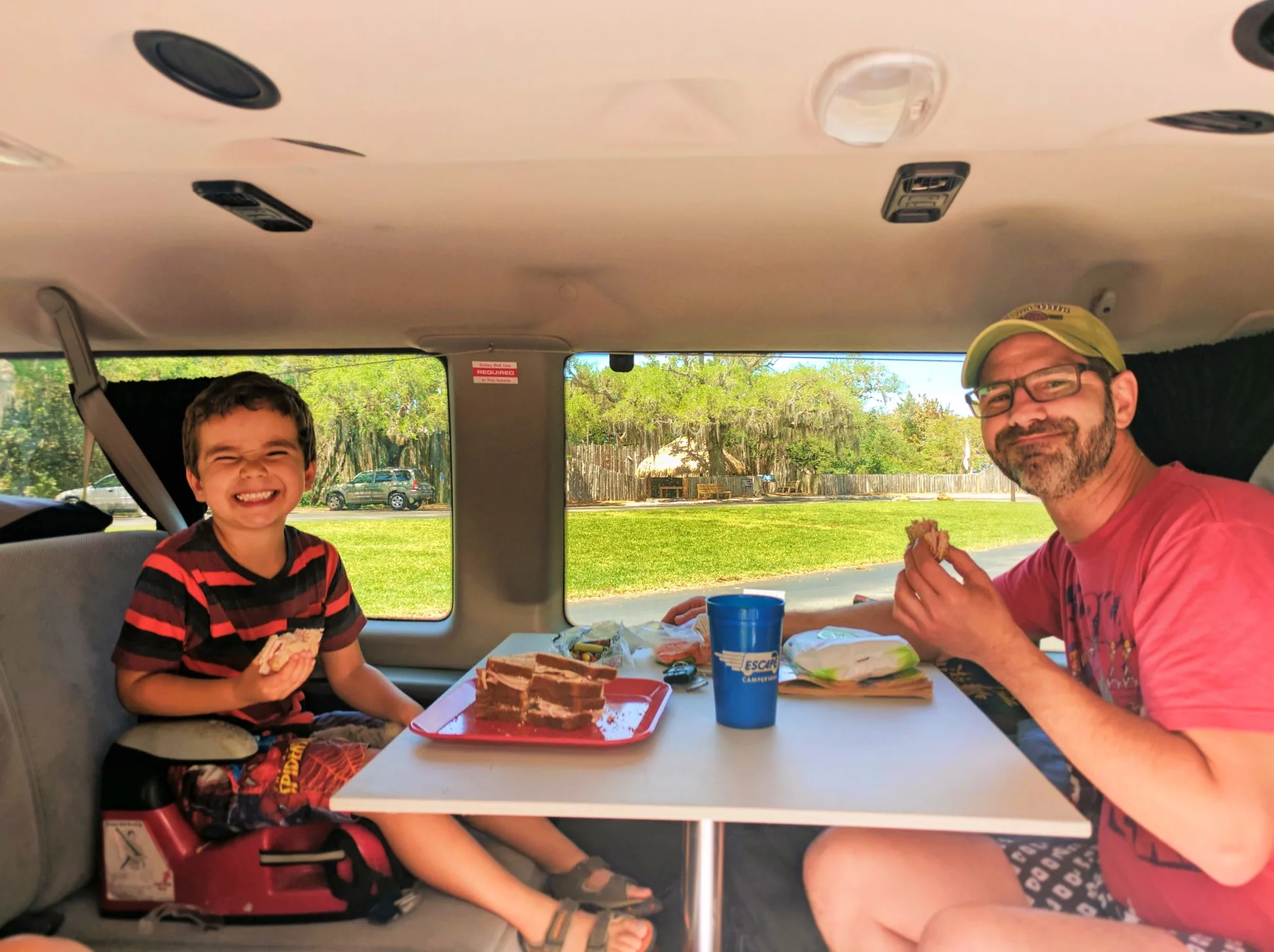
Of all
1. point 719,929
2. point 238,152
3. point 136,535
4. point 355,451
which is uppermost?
point 238,152

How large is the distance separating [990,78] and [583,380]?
6.15 ft

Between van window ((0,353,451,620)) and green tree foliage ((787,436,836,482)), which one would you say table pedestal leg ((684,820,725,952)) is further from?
van window ((0,353,451,620))

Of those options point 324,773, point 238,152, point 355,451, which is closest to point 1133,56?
point 238,152

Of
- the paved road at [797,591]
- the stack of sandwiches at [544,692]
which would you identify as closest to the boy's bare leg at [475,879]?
the stack of sandwiches at [544,692]

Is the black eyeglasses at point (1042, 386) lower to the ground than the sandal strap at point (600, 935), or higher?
higher

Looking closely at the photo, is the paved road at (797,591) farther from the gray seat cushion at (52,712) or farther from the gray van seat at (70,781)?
the gray seat cushion at (52,712)

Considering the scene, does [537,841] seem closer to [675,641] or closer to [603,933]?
[603,933]

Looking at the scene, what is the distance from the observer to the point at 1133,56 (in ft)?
4.16

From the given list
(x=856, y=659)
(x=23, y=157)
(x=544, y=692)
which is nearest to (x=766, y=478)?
(x=856, y=659)

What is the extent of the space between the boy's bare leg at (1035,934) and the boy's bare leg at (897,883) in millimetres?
158

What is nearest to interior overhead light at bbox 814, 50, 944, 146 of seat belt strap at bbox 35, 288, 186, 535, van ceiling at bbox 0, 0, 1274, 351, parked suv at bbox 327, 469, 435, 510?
van ceiling at bbox 0, 0, 1274, 351

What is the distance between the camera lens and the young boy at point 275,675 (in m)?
1.78

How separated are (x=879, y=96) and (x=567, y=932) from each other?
166 centimetres

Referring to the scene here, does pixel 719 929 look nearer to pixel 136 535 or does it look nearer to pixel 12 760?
pixel 12 760
